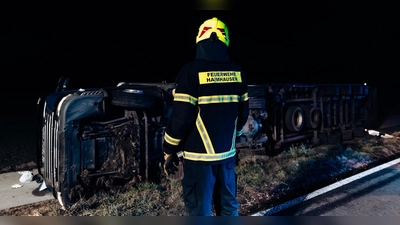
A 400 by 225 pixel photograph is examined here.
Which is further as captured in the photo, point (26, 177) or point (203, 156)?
point (26, 177)

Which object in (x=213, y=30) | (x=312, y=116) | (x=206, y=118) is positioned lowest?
(x=312, y=116)

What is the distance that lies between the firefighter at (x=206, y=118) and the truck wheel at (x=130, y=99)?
1.65 metres

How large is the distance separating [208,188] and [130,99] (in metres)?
2.03

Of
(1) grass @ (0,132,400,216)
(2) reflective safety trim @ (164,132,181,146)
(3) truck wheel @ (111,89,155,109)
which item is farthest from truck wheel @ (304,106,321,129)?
(2) reflective safety trim @ (164,132,181,146)

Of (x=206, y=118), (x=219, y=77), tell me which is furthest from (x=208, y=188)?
(x=219, y=77)

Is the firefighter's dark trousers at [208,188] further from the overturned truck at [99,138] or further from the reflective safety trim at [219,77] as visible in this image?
the overturned truck at [99,138]

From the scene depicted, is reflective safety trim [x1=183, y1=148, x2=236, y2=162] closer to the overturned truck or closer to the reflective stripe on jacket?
the reflective stripe on jacket

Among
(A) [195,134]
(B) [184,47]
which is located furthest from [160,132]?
(B) [184,47]

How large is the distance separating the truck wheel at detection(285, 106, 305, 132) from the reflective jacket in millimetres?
4748

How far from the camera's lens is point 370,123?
9.98 meters

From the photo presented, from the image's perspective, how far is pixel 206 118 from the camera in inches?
107

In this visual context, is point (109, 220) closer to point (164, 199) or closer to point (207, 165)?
point (207, 165)

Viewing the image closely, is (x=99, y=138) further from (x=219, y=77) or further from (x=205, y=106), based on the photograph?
(x=219, y=77)

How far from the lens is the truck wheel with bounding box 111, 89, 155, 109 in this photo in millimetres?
4301
